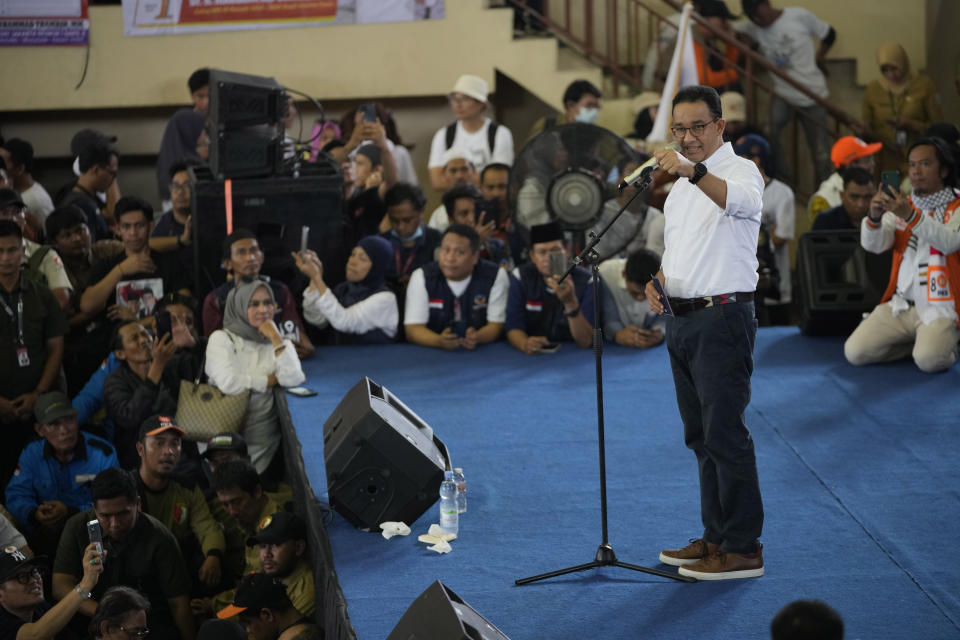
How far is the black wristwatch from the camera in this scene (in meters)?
3.36

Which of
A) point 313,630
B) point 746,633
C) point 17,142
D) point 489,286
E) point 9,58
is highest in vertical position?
point 9,58

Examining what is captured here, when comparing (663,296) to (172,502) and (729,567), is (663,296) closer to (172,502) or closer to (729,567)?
(729,567)

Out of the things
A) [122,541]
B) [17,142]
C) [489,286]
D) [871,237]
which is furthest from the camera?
[17,142]

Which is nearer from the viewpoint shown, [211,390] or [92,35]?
[211,390]

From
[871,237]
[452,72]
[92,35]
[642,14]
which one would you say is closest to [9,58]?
[92,35]

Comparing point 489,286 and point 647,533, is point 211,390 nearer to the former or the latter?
point 489,286

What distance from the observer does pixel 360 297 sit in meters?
6.79

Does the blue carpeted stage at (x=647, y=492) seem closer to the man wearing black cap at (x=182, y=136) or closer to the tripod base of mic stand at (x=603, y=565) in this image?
the tripod base of mic stand at (x=603, y=565)

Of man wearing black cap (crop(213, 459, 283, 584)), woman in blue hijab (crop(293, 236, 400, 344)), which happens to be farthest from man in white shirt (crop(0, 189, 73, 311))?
man wearing black cap (crop(213, 459, 283, 584))

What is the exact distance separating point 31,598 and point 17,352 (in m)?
1.86

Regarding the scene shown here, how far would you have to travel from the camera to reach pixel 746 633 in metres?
3.48

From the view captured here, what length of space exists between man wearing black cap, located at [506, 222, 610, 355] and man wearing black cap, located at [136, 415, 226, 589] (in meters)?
2.07

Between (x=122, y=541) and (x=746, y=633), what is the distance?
102 inches

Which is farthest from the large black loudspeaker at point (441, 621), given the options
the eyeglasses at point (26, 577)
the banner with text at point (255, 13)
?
the banner with text at point (255, 13)
